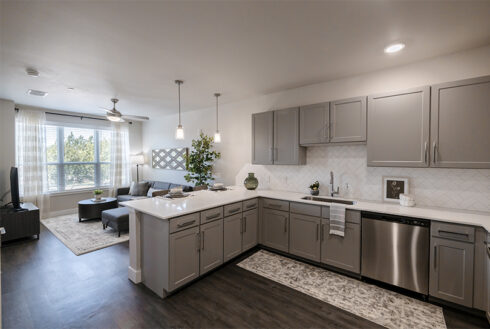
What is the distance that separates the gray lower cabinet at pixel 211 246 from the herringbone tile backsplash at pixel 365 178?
1.57 metres

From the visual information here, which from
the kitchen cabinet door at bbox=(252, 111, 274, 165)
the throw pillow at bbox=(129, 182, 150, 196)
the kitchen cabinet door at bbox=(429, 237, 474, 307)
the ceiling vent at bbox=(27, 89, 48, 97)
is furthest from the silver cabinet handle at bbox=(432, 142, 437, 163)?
the throw pillow at bbox=(129, 182, 150, 196)

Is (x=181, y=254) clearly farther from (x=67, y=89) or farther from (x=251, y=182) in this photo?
(x=67, y=89)

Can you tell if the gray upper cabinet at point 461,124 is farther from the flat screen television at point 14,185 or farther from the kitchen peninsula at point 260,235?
the flat screen television at point 14,185

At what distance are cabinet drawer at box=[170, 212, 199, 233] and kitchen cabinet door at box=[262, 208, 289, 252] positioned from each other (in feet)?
4.26

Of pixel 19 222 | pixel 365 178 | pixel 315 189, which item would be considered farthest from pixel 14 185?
pixel 365 178

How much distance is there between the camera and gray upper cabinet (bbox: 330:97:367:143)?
9.92ft

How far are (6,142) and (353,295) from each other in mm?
6811

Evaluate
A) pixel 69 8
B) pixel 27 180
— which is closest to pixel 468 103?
pixel 69 8

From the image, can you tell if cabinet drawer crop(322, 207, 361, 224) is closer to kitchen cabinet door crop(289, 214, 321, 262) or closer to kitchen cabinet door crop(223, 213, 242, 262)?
kitchen cabinet door crop(289, 214, 321, 262)

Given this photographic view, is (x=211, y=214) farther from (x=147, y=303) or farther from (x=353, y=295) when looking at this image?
(x=353, y=295)

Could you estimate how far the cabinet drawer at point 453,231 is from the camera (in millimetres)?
2221

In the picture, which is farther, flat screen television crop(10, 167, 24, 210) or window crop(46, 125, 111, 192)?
window crop(46, 125, 111, 192)

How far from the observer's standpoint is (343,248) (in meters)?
2.93

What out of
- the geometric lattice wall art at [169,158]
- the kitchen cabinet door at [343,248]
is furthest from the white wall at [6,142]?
the kitchen cabinet door at [343,248]
